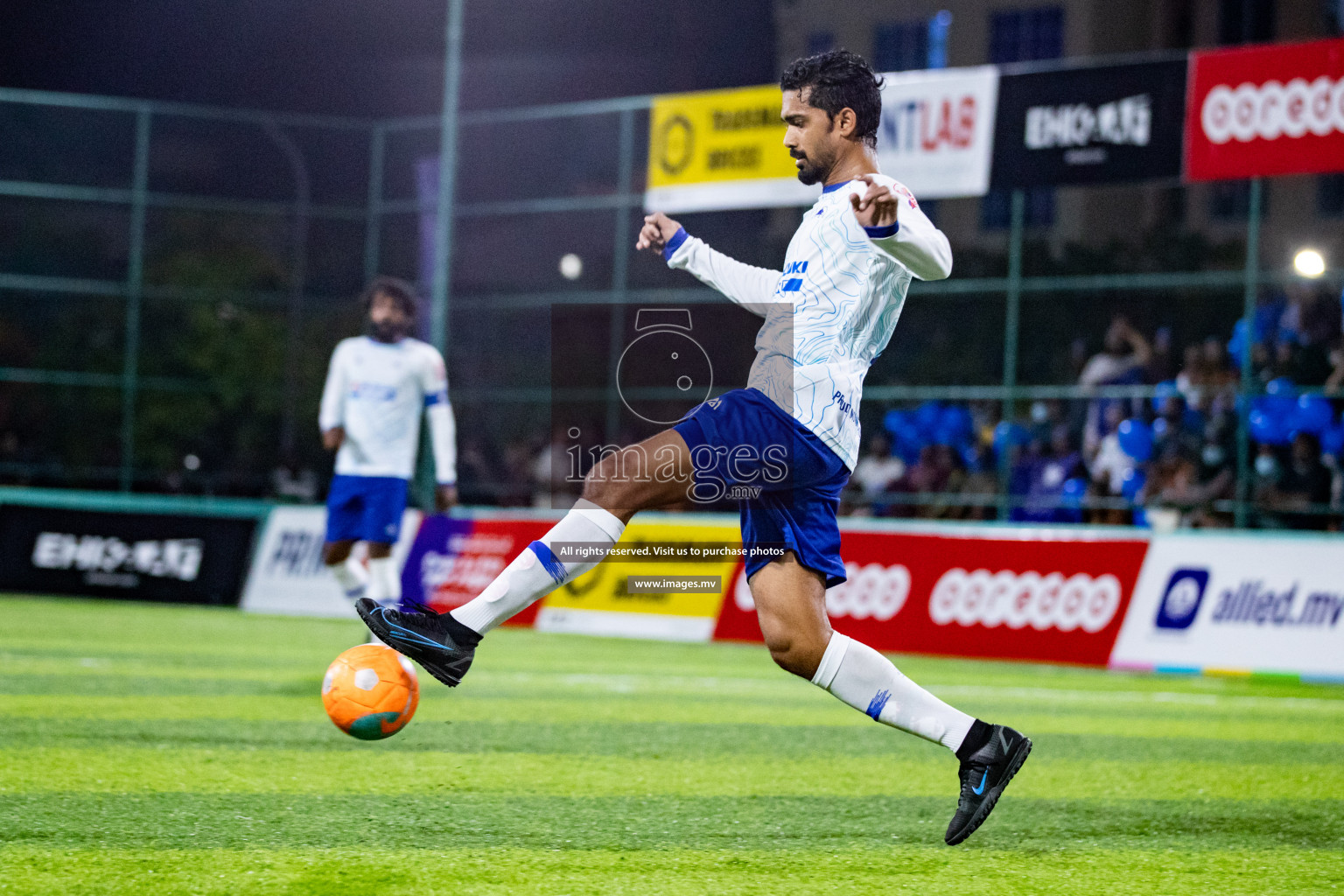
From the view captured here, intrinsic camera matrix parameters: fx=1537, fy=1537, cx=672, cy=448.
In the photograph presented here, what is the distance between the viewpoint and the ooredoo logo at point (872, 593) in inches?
526

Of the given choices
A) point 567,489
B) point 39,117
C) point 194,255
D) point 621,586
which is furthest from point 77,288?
point 621,586

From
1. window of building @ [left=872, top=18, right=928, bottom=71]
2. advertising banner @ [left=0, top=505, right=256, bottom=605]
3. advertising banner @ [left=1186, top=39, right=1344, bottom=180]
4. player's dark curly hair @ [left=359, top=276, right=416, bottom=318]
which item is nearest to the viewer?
player's dark curly hair @ [left=359, top=276, right=416, bottom=318]

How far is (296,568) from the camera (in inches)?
642

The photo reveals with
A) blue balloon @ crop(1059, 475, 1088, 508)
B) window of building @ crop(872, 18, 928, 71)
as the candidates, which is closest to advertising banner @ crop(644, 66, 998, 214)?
blue balloon @ crop(1059, 475, 1088, 508)

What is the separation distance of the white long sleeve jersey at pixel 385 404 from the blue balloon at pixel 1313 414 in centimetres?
844

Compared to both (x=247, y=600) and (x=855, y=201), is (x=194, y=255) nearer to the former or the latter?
(x=247, y=600)

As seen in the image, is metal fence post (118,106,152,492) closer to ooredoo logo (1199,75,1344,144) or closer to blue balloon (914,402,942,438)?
blue balloon (914,402,942,438)

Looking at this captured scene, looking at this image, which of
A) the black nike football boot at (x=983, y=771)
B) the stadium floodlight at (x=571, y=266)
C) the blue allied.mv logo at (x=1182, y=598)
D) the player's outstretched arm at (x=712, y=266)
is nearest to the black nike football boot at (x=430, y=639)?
the player's outstretched arm at (x=712, y=266)

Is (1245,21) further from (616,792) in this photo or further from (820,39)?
(616,792)

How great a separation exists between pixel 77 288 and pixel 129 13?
15.1 meters

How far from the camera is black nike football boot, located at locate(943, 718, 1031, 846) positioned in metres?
4.63

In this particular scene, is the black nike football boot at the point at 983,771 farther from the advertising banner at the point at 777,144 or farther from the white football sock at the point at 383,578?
the advertising banner at the point at 777,144

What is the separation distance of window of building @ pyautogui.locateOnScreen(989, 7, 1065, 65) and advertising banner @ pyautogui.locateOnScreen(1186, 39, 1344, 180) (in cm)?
2380

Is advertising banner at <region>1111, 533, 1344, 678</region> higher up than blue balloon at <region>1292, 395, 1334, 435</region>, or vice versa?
blue balloon at <region>1292, 395, 1334, 435</region>
